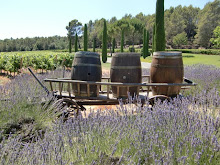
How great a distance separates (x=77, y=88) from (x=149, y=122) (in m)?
2.04

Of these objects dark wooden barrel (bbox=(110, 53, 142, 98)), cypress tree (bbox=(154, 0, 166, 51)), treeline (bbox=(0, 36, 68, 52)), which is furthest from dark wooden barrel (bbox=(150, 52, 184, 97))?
treeline (bbox=(0, 36, 68, 52))

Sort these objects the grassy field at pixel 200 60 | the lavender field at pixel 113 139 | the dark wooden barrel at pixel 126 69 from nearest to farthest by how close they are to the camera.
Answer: the lavender field at pixel 113 139 < the dark wooden barrel at pixel 126 69 < the grassy field at pixel 200 60

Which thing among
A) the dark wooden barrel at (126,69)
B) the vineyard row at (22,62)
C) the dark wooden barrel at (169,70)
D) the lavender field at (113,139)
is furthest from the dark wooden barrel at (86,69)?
the vineyard row at (22,62)

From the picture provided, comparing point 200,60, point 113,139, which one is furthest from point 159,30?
point 113,139

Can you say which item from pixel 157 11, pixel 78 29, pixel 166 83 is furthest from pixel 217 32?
pixel 78 29

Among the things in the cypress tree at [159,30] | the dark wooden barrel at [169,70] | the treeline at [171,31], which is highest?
the treeline at [171,31]

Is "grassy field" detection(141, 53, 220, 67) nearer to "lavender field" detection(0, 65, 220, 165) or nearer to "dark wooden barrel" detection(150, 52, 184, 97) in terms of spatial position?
"dark wooden barrel" detection(150, 52, 184, 97)

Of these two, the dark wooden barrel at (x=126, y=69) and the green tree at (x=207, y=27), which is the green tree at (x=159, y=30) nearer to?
the dark wooden barrel at (x=126, y=69)

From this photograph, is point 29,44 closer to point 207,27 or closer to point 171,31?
point 171,31

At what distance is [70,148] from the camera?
82.0 inches

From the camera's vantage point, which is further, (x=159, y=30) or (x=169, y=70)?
(x=159, y=30)

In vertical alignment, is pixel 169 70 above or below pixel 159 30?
below

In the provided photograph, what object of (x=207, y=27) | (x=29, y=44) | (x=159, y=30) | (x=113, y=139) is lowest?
(x=113, y=139)

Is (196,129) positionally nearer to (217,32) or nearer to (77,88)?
(77,88)
